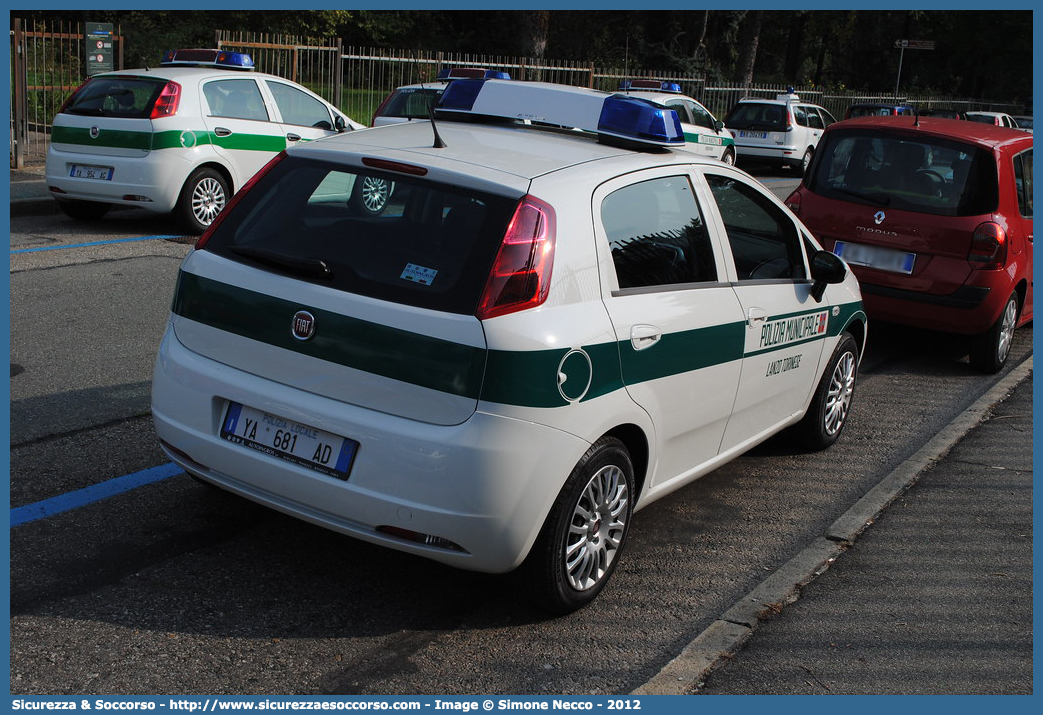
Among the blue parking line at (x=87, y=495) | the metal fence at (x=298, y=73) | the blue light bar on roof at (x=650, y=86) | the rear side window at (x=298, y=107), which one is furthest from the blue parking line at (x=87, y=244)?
the blue light bar on roof at (x=650, y=86)

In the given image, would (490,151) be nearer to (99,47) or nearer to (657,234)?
(657,234)

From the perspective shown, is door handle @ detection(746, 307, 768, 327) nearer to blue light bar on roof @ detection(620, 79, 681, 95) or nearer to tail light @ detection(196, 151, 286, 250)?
tail light @ detection(196, 151, 286, 250)

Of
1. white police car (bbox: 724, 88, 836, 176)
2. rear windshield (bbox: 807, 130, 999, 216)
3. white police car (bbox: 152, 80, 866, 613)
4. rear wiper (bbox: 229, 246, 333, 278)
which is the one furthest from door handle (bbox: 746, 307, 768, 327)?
white police car (bbox: 724, 88, 836, 176)

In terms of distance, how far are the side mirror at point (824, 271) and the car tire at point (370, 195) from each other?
2351mm

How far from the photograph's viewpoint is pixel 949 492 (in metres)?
5.62

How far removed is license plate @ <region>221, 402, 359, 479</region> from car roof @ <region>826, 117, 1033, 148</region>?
562 centimetres

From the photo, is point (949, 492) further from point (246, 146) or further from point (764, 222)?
point (246, 146)

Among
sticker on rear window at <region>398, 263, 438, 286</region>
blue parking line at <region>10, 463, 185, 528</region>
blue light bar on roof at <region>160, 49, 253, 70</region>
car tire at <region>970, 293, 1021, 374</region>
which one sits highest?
blue light bar on roof at <region>160, 49, 253, 70</region>

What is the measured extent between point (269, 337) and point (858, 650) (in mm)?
2334

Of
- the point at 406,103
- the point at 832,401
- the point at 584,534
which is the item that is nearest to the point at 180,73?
the point at 406,103

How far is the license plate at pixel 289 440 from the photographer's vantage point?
3.67 m

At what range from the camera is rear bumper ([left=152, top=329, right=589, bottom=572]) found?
3.51 meters

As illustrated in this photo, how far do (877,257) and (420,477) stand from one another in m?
5.33

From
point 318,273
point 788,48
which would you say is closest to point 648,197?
point 318,273
